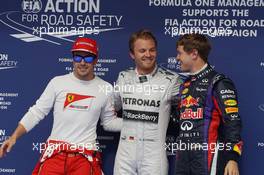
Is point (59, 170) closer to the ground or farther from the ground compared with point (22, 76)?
closer to the ground

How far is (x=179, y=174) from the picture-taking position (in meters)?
2.75

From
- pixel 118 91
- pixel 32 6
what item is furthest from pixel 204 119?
pixel 32 6

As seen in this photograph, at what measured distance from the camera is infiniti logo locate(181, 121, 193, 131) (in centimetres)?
274

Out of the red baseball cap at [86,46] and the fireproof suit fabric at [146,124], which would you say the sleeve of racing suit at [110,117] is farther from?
the red baseball cap at [86,46]

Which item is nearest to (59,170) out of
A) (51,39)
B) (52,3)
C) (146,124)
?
(146,124)

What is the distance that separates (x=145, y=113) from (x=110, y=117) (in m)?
0.29

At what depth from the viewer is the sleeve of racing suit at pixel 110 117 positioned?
9.95 feet

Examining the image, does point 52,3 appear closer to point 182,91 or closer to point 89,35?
point 89,35

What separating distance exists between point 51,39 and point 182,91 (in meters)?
1.09

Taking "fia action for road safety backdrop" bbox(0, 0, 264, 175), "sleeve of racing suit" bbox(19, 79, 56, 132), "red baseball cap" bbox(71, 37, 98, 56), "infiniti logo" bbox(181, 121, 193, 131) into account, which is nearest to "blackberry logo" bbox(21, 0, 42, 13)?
"fia action for road safety backdrop" bbox(0, 0, 264, 175)

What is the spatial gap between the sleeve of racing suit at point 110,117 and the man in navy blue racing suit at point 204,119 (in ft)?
1.51

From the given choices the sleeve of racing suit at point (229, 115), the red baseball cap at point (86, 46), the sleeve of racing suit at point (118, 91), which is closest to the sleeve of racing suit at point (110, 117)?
the sleeve of racing suit at point (118, 91)
